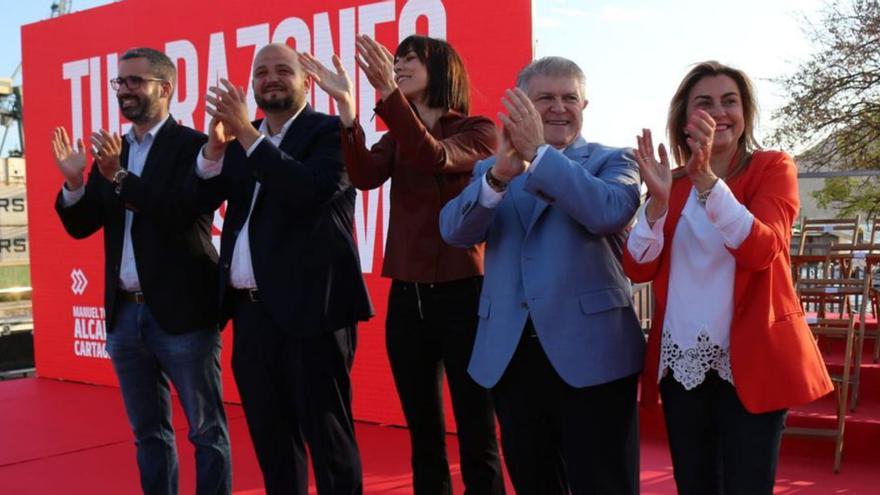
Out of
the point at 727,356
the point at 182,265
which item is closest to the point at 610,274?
the point at 727,356

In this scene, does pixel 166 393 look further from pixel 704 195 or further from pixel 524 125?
pixel 704 195

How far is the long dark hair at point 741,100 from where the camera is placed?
1.89m

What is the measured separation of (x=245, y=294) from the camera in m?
2.44

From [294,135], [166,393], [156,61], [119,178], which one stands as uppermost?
[156,61]

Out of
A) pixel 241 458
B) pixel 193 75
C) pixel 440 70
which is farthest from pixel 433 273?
pixel 193 75

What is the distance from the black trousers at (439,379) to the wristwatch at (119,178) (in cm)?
86

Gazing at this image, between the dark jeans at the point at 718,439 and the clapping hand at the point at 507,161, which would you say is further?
the clapping hand at the point at 507,161

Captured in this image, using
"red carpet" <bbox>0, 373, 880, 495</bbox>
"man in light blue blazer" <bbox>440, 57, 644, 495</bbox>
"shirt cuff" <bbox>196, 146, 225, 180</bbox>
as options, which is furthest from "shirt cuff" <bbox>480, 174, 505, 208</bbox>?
"red carpet" <bbox>0, 373, 880, 495</bbox>

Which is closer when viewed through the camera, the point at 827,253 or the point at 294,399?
the point at 294,399

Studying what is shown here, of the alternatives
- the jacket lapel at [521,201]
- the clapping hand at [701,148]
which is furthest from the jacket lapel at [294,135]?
the clapping hand at [701,148]

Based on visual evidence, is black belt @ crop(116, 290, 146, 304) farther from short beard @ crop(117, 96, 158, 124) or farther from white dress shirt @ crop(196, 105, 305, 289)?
short beard @ crop(117, 96, 158, 124)

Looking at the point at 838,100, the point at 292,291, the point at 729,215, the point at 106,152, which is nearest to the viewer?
the point at 729,215

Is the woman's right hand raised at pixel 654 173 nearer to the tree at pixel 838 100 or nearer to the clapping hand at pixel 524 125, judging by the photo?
the clapping hand at pixel 524 125

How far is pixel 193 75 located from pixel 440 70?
11.0 ft
